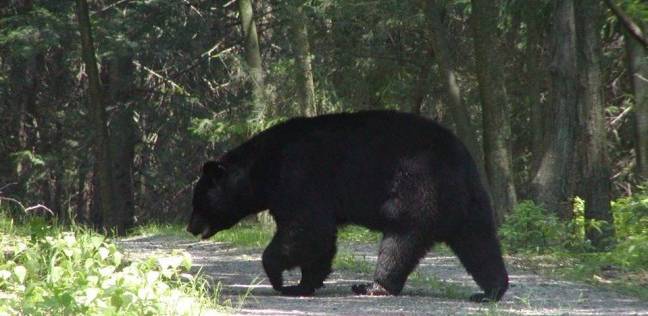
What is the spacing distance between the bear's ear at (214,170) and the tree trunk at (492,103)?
6.32m

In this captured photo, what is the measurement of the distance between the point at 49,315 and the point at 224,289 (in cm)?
356

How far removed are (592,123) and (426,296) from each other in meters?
5.82

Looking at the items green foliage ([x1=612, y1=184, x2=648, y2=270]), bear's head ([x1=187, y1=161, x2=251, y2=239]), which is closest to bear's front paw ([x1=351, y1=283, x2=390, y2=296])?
bear's head ([x1=187, y1=161, x2=251, y2=239])

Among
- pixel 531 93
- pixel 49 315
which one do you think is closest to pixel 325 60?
pixel 531 93

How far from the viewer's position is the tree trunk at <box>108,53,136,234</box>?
1184 inches

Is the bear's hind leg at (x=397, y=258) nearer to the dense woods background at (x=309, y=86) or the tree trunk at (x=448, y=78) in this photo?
the dense woods background at (x=309, y=86)

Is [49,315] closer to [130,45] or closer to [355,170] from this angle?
[355,170]

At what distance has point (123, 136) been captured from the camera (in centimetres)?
3048

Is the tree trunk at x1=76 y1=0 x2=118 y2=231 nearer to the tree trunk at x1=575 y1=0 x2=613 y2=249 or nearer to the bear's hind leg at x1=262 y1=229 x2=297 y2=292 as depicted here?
the tree trunk at x1=575 y1=0 x2=613 y2=249

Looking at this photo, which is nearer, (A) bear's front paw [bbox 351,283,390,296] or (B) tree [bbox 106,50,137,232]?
(A) bear's front paw [bbox 351,283,390,296]

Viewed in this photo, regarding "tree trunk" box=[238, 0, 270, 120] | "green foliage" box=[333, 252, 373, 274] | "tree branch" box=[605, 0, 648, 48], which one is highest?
"tree trunk" box=[238, 0, 270, 120]

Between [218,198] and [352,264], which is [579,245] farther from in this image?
[218,198]

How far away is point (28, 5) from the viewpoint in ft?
97.0

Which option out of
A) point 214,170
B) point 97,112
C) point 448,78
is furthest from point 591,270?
point 97,112
